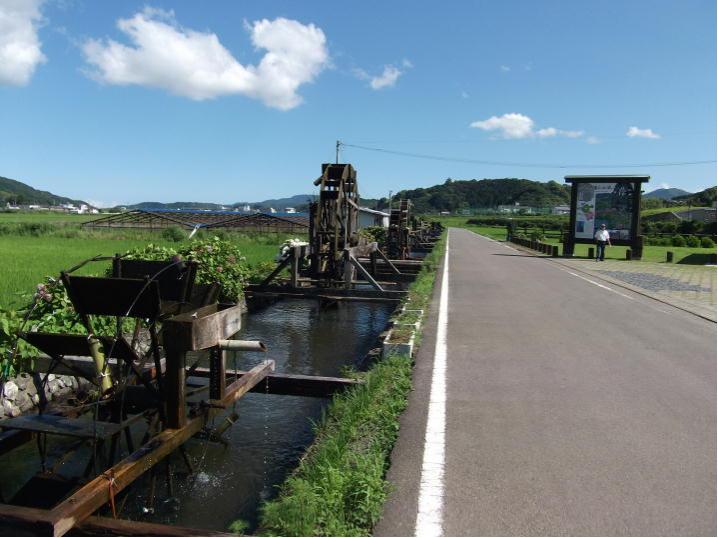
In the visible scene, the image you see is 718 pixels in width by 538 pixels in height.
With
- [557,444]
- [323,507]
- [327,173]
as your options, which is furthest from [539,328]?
[327,173]

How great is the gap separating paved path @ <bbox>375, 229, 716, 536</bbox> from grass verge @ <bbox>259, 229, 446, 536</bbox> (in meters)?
0.14

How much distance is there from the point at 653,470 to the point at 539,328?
19.1 ft

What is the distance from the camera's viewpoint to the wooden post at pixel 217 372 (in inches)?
219

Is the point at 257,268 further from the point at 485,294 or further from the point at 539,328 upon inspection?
the point at 539,328

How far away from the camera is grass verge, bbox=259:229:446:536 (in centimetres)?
342

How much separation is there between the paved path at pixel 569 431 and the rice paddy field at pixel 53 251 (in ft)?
22.2

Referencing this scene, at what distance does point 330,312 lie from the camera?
14781 mm

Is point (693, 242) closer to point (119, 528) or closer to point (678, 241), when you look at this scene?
point (678, 241)

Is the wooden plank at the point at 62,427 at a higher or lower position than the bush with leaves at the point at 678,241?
lower

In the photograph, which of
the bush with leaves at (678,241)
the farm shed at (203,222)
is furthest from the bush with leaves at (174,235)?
the bush with leaves at (678,241)

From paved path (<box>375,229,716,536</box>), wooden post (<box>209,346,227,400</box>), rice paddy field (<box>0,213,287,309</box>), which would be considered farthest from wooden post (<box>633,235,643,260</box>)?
wooden post (<box>209,346,227,400</box>)

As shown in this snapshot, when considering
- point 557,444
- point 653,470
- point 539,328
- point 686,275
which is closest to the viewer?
point 653,470

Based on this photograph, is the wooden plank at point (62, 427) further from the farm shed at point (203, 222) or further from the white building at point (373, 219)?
the white building at point (373, 219)

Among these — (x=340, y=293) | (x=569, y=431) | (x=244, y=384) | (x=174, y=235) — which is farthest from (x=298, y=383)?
(x=174, y=235)
